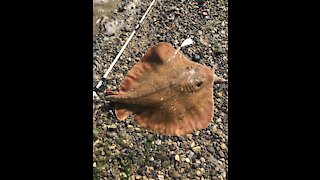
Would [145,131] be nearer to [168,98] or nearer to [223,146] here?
[168,98]

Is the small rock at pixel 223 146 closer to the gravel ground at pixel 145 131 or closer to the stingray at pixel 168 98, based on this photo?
the gravel ground at pixel 145 131

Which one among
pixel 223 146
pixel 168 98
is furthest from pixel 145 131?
pixel 223 146

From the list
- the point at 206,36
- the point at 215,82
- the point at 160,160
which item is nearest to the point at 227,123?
the point at 215,82

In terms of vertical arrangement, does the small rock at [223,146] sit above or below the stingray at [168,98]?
below

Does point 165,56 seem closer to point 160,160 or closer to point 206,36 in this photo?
point 206,36

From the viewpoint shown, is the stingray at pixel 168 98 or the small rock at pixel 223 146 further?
the small rock at pixel 223 146

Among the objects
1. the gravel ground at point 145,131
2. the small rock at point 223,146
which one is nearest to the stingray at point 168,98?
the gravel ground at point 145,131
